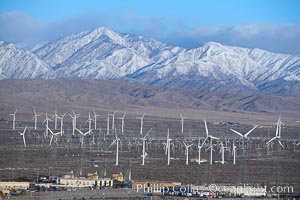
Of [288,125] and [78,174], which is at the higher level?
[288,125]

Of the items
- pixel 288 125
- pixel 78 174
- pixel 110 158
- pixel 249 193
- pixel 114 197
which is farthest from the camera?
pixel 288 125

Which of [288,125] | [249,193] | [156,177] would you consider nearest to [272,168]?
[156,177]

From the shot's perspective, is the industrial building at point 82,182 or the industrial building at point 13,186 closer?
the industrial building at point 13,186

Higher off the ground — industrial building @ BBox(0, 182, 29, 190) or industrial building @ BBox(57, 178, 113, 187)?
industrial building @ BBox(57, 178, 113, 187)

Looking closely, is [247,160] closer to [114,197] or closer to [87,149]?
[87,149]

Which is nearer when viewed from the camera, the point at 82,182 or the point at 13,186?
the point at 13,186

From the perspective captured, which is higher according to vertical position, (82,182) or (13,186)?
(82,182)

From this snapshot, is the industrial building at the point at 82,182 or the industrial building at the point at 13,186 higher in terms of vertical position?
the industrial building at the point at 82,182

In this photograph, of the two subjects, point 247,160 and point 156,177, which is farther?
point 247,160

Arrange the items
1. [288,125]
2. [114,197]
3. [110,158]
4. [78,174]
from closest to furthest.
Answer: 1. [114,197]
2. [78,174]
3. [110,158]
4. [288,125]

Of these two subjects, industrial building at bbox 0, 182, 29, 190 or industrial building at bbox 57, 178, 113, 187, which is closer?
industrial building at bbox 0, 182, 29, 190
